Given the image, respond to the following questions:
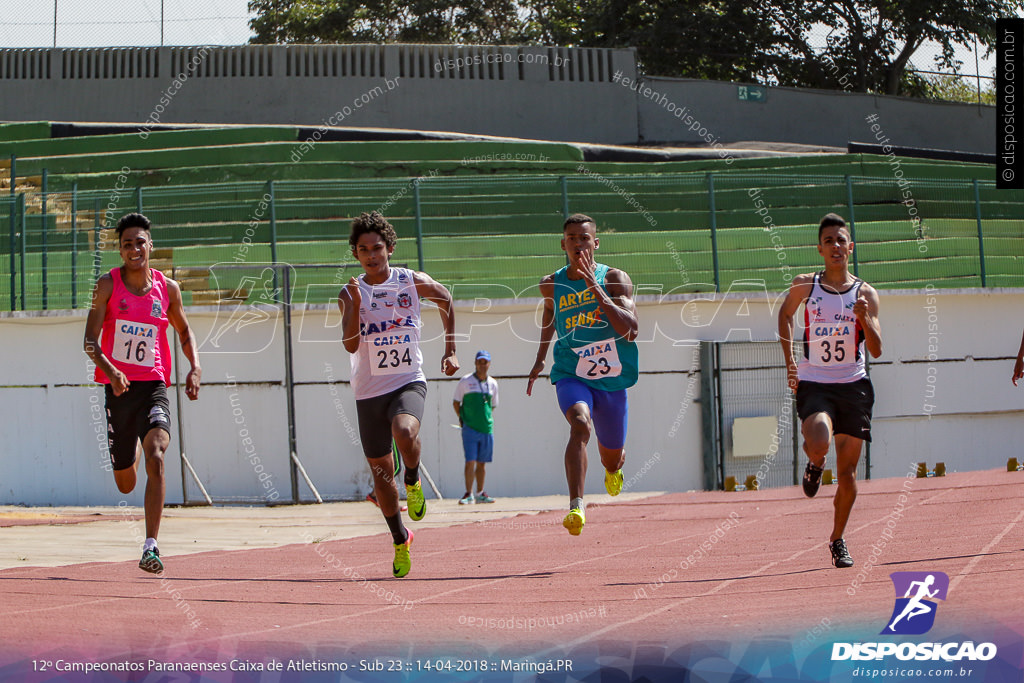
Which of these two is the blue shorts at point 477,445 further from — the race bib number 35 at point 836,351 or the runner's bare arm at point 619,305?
the race bib number 35 at point 836,351

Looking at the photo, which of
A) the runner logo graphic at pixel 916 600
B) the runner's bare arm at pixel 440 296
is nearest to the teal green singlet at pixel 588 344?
the runner's bare arm at pixel 440 296

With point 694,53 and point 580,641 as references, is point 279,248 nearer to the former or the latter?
point 580,641

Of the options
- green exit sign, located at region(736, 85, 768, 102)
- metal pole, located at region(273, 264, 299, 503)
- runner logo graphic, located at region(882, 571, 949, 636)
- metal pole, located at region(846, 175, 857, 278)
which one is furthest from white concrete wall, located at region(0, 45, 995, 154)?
runner logo graphic, located at region(882, 571, 949, 636)

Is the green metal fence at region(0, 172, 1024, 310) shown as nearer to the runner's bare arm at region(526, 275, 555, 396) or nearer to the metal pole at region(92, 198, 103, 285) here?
the metal pole at region(92, 198, 103, 285)

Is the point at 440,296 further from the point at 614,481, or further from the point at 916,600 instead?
the point at 916,600

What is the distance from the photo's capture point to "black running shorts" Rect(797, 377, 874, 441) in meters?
7.70

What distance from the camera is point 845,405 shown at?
304 inches

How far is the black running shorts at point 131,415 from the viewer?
7.62 m

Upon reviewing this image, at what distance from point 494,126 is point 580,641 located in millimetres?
25125

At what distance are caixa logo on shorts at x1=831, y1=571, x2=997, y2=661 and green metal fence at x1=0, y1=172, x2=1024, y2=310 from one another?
12.2 meters

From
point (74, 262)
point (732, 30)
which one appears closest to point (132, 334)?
point (74, 262)

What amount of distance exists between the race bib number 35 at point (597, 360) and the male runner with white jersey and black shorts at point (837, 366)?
1.17m

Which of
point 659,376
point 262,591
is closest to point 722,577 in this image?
point 262,591

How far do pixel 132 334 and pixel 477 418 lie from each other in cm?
854
